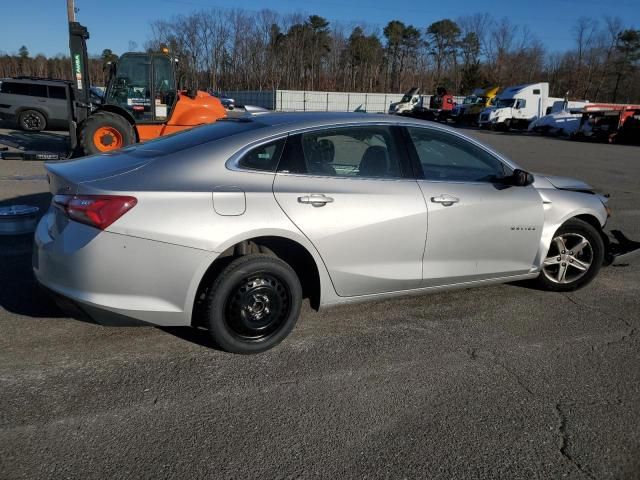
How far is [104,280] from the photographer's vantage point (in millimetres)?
2986

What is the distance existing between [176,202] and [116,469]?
A: 4.81 feet

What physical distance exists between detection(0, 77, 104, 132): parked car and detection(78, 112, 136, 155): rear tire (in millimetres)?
7609

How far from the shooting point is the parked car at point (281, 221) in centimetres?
302

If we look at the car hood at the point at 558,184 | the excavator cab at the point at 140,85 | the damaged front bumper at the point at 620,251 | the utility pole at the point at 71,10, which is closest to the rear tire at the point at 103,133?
the excavator cab at the point at 140,85

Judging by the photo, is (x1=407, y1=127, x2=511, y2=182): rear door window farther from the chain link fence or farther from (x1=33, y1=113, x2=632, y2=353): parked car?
the chain link fence

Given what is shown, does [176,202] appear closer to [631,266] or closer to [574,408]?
[574,408]

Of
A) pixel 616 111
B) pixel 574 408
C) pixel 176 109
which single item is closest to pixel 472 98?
pixel 616 111

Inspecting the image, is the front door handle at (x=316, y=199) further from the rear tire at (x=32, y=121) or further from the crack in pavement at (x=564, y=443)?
the rear tire at (x=32, y=121)

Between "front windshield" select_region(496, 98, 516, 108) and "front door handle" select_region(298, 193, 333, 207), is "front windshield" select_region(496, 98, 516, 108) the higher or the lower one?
the higher one

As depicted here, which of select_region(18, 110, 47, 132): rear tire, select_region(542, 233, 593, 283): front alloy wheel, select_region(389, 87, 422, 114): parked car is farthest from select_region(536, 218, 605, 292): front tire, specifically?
select_region(389, 87, 422, 114): parked car

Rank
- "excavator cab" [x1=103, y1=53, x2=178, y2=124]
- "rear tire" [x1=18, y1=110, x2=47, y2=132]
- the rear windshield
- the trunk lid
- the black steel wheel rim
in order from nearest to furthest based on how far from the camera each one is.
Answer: the trunk lid, the black steel wheel rim, the rear windshield, "excavator cab" [x1=103, y1=53, x2=178, y2=124], "rear tire" [x1=18, y1=110, x2=47, y2=132]

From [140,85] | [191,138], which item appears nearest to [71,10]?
[140,85]

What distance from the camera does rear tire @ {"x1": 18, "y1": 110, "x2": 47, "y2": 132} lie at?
61.6ft

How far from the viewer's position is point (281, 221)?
10.9 feet
